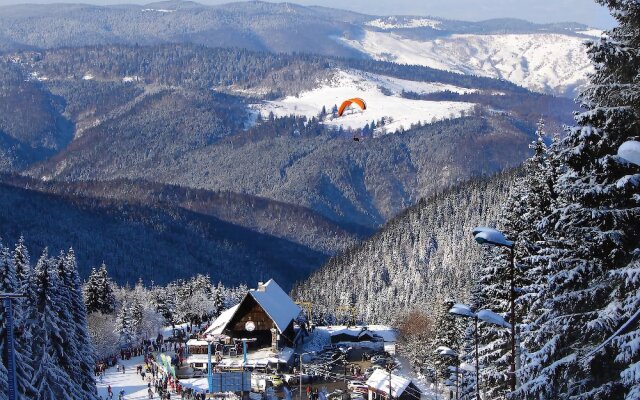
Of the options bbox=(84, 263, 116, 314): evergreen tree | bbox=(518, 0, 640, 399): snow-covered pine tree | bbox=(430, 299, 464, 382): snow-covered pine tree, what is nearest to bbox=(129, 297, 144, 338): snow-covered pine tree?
bbox=(84, 263, 116, 314): evergreen tree

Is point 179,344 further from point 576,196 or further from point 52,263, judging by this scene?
point 576,196

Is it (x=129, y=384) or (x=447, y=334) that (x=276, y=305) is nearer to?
(x=129, y=384)

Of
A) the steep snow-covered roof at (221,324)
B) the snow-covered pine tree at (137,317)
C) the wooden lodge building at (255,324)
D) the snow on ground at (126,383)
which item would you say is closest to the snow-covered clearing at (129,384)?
the snow on ground at (126,383)

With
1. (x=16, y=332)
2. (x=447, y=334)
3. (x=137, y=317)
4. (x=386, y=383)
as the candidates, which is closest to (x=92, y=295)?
(x=137, y=317)

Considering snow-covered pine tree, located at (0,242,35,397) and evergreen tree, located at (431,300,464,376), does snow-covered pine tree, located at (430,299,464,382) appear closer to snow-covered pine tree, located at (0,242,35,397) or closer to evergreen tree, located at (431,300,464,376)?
evergreen tree, located at (431,300,464,376)

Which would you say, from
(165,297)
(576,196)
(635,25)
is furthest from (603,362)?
(165,297)
